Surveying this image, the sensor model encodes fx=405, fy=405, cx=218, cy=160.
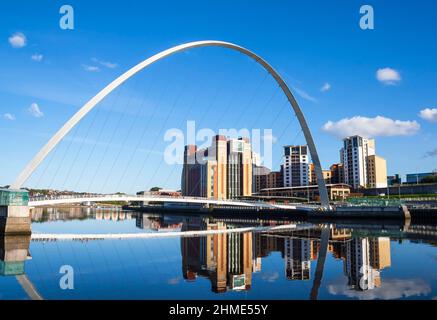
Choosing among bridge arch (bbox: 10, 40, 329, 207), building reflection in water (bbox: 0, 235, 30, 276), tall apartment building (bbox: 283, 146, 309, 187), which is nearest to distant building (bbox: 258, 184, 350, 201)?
tall apartment building (bbox: 283, 146, 309, 187)

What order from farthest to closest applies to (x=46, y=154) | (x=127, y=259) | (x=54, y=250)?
1. (x=46, y=154)
2. (x=54, y=250)
3. (x=127, y=259)

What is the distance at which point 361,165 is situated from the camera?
3442 inches

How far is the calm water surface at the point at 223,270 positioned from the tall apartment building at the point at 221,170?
203 feet

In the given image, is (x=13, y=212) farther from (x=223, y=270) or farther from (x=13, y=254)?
(x=223, y=270)

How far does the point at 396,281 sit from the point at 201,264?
591cm

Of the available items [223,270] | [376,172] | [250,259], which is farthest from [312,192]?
[223,270]

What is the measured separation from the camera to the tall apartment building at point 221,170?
81062 millimetres

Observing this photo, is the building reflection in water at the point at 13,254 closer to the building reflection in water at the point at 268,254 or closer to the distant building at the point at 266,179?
the building reflection in water at the point at 268,254

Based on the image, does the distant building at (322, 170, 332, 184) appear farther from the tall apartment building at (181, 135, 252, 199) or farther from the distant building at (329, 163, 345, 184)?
the tall apartment building at (181, 135, 252, 199)

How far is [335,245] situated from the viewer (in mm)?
18125

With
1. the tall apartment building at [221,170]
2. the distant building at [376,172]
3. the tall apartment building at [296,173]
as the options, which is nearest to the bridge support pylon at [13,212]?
the tall apartment building at [221,170]
